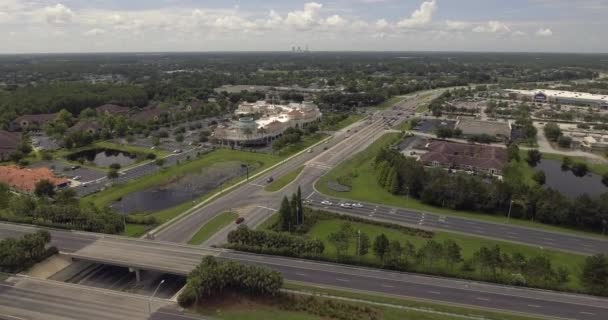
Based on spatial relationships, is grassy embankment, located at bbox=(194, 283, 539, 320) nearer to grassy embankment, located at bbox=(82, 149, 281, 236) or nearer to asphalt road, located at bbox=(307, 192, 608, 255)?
asphalt road, located at bbox=(307, 192, 608, 255)

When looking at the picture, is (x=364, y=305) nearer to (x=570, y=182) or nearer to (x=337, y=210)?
(x=337, y=210)

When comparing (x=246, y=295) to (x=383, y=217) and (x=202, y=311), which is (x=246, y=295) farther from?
(x=383, y=217)

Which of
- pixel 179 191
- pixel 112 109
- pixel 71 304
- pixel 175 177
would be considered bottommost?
pixel 71 304

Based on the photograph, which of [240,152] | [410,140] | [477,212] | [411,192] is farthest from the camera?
[410,140]

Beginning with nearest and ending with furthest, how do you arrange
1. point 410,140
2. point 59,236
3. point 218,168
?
point 59,236 → point 218,168 → point 410,140

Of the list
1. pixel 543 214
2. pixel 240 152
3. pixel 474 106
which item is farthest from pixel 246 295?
pixel 474 106

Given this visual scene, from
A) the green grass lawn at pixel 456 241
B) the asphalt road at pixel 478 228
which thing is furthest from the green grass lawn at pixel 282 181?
the green grass lawn at pixel 456 241

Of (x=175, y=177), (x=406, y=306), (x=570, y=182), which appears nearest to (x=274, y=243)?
(x=406, y=306)
